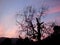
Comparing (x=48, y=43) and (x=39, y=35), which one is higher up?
(x=48, y=43)

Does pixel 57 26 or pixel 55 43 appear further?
pixel 57 26

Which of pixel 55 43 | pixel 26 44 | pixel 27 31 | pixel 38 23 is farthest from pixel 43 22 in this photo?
pixel 55 43

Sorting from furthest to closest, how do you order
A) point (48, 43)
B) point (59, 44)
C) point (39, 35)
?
point (39, 35), point (48, 43), point (59, 44)

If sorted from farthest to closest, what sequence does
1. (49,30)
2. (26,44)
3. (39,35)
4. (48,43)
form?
(49,30) < (39,35) < (26,44) < (48,43)

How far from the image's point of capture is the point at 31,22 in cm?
4466

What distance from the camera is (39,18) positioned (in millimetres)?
44281

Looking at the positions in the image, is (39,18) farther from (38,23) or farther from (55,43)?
(55,43)

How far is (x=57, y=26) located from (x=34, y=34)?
6.06 metres

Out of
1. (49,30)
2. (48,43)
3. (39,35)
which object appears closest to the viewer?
(48,43)

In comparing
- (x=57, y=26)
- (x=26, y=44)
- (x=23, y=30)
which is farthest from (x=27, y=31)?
(x=26, y=44)

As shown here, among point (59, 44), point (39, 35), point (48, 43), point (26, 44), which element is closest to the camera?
point (59, 44)

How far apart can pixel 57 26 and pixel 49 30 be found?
273 cm

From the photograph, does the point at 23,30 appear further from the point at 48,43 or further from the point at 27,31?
the point at 48,43

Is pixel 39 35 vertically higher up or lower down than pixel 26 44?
lower down
